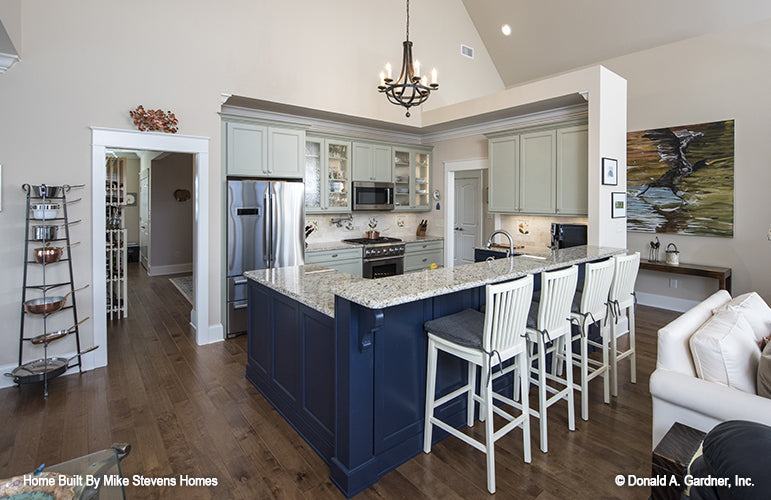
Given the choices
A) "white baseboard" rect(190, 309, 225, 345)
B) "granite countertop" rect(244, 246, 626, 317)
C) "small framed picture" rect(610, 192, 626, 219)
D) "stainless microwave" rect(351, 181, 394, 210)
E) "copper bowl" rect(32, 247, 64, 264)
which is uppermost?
"stainless microwave" rect(351, 181, 394, 210)

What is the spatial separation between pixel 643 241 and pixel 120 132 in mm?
6500

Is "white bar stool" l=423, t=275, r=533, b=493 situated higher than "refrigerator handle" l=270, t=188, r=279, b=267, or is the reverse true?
"refrigerator handle" l=270, t=188, r=279, b=267

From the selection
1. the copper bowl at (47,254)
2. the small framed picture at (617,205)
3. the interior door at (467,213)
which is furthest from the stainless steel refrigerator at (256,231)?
the interior door at (467,213)

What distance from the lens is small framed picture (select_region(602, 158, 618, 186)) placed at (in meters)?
4.28

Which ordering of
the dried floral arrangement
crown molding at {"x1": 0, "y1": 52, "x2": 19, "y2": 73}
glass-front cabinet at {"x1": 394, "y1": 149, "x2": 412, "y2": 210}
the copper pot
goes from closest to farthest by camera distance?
crown molding at {"x1": 0, "y1": 52, "x2": 19, "y2": 73} → the copper pot → the dried floral arrangement → glass-front cabinet at {"x1": 394, "y1": 149, "x2": 412, "y2": 210}

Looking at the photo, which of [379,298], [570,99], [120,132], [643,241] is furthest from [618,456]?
[120,132]

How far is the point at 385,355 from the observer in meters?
2.19

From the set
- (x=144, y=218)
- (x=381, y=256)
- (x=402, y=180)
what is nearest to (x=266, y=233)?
(x=381, y=256)

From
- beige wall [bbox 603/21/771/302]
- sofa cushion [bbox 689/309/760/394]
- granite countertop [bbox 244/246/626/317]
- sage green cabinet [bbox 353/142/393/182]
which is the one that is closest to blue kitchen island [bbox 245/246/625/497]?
granite countertop [bbox 244/246/626/317]

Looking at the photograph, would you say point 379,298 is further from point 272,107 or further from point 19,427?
point 272,107

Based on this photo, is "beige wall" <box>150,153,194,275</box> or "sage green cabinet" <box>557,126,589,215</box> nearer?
"sage green cabinet" <box>557,126,589,215</box>

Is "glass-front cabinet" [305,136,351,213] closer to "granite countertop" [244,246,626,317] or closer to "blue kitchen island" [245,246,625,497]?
"granite countertop" [244,246,626,317]

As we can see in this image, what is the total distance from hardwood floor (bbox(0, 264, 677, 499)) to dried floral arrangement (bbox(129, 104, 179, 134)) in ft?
7.45

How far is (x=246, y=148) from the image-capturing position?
182 inches
